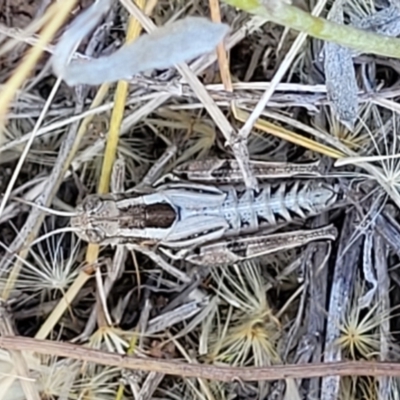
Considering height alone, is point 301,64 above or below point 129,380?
above

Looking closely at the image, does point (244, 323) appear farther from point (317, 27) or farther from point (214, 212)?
point (317, 27)

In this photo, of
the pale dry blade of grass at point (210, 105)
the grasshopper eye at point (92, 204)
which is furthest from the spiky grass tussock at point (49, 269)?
the pale dry blade of grass at point (210, 105)

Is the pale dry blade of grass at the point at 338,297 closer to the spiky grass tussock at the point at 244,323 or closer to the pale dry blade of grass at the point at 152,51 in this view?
the spiky grass tussock at the point at 244,323

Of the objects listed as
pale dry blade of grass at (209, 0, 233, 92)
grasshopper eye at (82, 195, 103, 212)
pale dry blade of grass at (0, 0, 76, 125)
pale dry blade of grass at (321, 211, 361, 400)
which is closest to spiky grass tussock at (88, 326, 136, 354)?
grasshopper eye at (82, 195, 103, 212)

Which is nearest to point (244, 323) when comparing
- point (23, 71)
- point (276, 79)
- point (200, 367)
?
point (200, 367)

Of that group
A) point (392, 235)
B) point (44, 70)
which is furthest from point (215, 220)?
point (44, 70)

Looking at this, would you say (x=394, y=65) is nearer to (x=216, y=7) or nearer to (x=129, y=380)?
(x=216, y=7)
